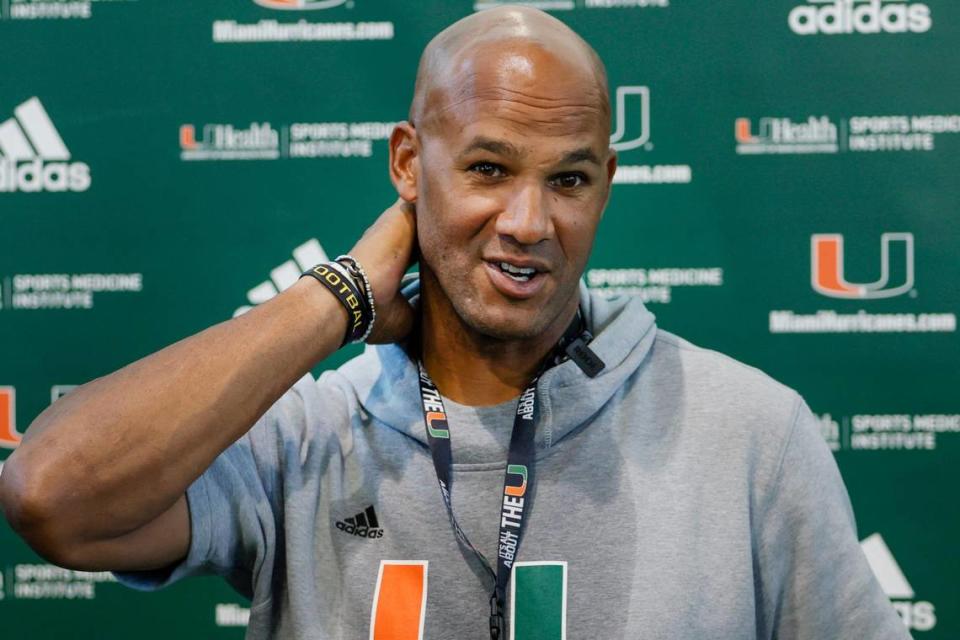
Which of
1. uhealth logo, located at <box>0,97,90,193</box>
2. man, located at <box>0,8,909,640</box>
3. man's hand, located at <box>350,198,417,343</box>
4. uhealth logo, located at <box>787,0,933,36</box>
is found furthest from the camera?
uhealth logo, located at <box>0,97,90,193</box>

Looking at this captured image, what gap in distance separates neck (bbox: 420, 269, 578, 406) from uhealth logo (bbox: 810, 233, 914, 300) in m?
0.95

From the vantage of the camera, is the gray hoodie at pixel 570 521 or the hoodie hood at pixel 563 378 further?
the hoodie hood at pixel 563 378

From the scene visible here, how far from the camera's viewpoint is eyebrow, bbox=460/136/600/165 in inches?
58.0

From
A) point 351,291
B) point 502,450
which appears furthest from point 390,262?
point 502,450

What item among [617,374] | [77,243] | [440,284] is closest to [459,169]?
[440,284]

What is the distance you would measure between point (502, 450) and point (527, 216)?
336 mm

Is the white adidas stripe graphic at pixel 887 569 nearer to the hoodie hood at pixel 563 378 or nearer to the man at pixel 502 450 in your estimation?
the man at pixel 502 450

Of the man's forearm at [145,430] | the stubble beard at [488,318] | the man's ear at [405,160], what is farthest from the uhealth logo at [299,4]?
the man's forearm at [145,430]

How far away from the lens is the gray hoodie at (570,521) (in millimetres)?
1433

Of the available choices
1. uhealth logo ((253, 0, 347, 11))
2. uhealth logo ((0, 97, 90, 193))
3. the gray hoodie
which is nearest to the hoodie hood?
the gray hoodie

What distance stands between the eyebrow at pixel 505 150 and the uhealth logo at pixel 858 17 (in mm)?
1095

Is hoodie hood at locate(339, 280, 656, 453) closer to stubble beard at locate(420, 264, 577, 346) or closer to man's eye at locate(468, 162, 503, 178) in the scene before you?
stubble beard at locate(420, 264, 577, 346)

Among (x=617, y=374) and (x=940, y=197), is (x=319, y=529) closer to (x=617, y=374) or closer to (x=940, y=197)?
(x=617, y=374)

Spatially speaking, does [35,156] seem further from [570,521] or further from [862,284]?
[862,284]
